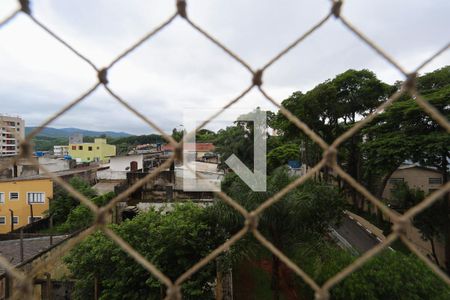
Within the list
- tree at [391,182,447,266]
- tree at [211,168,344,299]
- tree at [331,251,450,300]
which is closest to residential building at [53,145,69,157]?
tree at [211,168,344,299]

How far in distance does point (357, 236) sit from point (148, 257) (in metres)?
6.15

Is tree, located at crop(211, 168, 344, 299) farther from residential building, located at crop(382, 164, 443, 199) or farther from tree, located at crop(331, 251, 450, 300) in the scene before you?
residential building, located at crop(382, 164, 443, 199)

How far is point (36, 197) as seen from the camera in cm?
1037

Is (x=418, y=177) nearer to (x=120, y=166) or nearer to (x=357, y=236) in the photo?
(x=357, y=236)

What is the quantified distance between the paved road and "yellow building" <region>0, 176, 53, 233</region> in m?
9.17

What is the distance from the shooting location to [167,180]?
9242 mm

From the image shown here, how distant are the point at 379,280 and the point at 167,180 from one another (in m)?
7.08

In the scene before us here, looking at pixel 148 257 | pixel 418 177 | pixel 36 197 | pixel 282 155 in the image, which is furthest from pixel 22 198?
pixel 418 177

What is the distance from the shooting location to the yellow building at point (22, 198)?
10016 mm

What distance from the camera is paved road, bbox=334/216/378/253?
721cm

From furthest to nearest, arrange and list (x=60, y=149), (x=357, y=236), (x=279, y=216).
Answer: (x=60, y=149)
(x=357, y=236)
(x=279, y=216)

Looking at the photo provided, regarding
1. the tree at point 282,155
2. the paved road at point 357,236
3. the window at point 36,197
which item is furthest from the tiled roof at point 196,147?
the window at point 36,197

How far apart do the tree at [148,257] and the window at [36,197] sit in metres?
7.33

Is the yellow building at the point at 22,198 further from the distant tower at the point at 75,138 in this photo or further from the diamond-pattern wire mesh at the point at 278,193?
the distant tower at the point at 75,138
